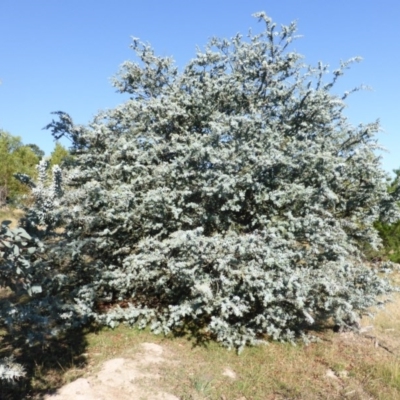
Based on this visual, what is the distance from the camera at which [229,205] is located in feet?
25.7

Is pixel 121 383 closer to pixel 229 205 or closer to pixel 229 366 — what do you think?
pixel 229 366

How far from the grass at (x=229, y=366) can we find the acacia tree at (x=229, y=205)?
42cm

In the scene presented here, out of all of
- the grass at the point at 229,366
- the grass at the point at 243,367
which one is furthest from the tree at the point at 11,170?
the grass at the point at 243,367

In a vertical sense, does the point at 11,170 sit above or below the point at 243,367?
above

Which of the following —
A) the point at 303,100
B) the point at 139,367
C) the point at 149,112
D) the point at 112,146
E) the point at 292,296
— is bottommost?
the point at 139,367

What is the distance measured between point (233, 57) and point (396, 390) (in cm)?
814

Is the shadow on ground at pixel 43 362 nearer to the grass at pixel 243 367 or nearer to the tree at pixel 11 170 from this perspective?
the grass at pixel 243 367

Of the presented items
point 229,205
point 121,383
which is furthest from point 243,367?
point 229,205

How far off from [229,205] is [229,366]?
3.11m

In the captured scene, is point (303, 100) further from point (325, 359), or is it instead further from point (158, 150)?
point (325, 359)

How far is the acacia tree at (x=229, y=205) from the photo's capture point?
7.30 meters

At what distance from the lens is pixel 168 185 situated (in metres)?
8.31

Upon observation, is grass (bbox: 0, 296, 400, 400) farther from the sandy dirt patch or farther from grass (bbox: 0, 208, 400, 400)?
the sandy dirt patch

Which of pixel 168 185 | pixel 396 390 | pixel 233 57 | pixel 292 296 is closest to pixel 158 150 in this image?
pixel 168 185
